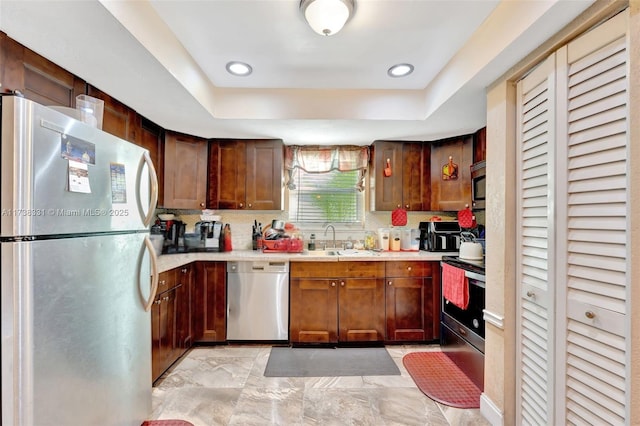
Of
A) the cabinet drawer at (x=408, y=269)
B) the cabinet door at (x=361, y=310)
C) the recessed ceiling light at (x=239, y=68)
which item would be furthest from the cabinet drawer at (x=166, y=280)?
the cabinet drawer at (x=408, y=269)

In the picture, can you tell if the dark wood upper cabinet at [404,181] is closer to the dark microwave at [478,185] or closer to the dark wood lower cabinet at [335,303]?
the dark microwave at [478,185]

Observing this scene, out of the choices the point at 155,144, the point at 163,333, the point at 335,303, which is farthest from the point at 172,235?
the point at 335,303

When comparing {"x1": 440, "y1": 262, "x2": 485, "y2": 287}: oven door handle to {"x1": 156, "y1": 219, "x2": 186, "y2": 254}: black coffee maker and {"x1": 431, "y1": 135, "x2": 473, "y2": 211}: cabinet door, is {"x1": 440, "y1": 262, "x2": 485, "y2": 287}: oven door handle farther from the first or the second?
{"x1": 156, "y1": 219, "x2": 186, "y2": 254}: black coffee maker

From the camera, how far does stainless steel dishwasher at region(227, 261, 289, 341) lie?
2.66 meters

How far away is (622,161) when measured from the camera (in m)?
1.03

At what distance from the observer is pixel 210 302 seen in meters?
2.66

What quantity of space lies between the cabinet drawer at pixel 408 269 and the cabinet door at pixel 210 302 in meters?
1.61

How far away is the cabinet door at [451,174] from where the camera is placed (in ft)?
9.01

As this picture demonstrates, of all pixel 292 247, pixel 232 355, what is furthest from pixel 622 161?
pixel 232 355

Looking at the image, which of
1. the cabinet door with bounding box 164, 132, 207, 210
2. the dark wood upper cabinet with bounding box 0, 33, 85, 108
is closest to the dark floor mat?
the cabinet door with bounding box 164, 132, 207, 210

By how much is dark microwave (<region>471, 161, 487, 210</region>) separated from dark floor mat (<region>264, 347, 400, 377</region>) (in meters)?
1.59

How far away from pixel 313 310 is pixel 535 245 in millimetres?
1881

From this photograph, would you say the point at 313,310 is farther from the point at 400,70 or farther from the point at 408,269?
the point at 400,70

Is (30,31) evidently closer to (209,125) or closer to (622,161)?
(209,125)
